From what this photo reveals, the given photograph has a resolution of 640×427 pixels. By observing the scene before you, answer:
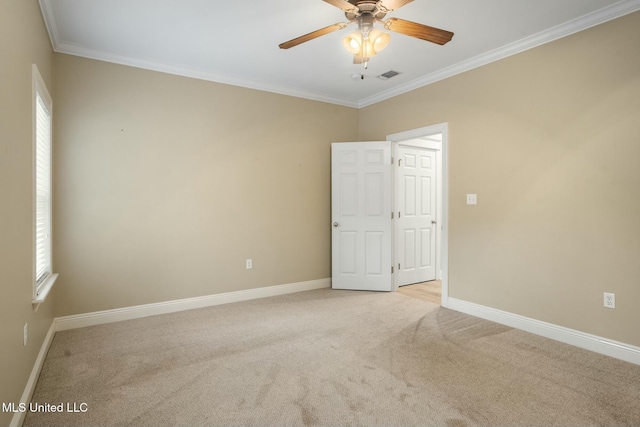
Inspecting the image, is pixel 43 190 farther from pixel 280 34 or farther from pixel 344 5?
pixel 344 5

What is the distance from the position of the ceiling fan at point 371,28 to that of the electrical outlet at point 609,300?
7.66ft

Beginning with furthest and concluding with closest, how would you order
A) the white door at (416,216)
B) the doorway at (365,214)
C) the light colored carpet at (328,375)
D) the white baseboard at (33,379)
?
the white door at (416,216), the doorway at (365,214), the light colored carpet at (328,375), the white baseboard at (33,379)

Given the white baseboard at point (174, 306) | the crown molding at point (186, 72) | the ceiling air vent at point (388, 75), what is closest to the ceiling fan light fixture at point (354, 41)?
the ceiling air vent at point (388, 75)

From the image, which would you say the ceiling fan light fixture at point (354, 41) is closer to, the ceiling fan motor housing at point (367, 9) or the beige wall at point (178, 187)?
the ceiling fan motor housing at point (367, 9)

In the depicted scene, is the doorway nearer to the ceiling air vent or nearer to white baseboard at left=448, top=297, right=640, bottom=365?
the ceiling air vent

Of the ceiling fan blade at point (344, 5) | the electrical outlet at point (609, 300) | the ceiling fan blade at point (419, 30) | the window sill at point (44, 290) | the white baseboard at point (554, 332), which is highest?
the ceiling fan blade at point (344, 5)

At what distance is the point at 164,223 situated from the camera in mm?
3877

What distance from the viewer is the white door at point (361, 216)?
4.83m

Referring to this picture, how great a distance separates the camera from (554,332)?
3.14m

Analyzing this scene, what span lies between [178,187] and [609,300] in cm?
413

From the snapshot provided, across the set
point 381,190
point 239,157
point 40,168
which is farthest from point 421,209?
point 40,168

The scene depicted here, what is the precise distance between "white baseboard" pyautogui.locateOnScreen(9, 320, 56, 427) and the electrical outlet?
393cm

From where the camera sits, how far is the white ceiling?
2740 millimetres

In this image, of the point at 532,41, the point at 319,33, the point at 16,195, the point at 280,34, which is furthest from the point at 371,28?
the point at 16,195
